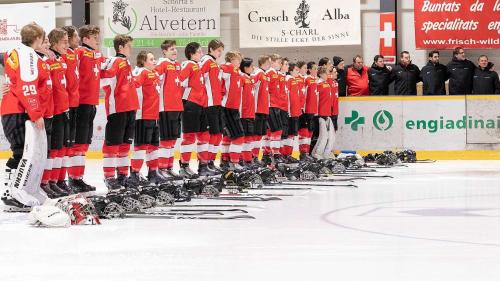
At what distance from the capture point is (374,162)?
18.0 metres

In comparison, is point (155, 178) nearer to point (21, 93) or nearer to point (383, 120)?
point (21, 93)

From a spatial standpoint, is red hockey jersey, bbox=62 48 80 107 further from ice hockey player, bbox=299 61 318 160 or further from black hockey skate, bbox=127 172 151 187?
ice hockey player, bbox=299 61 318 160

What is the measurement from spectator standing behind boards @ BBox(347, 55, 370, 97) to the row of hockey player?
480 centimetres

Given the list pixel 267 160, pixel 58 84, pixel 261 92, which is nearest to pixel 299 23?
pixel 267 160

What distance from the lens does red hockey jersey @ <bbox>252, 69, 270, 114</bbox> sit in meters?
15.0

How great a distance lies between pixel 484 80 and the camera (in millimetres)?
20312

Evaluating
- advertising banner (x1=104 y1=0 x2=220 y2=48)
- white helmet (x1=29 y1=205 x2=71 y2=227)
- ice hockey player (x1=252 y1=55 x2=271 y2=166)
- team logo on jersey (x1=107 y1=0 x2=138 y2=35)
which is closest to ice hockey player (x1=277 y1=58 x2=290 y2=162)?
ice hockey player (x1=252 y1=55 x2=271 y2=166)

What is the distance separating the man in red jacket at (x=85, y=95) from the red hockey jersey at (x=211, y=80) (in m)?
2.44

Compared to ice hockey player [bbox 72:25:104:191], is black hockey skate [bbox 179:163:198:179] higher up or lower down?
lower down

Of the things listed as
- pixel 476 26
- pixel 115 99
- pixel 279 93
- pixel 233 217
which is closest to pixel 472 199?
pixel 233 217

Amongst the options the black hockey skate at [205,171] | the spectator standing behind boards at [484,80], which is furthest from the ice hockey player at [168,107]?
the spectator standing behind boards at [484,80]

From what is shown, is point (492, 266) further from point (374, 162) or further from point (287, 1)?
point (287, 1)

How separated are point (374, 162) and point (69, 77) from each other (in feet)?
29.3

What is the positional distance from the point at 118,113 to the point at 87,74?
0.54 m
